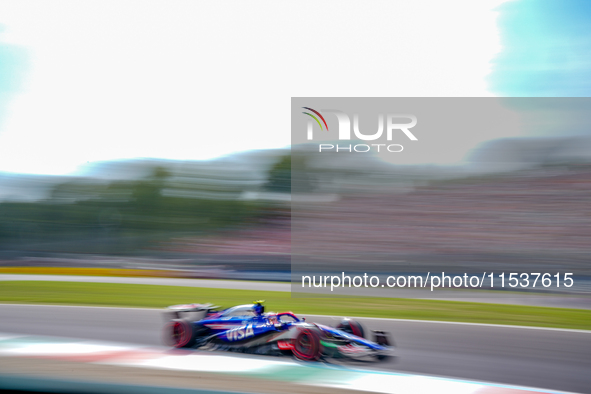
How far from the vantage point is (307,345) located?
3992 mm

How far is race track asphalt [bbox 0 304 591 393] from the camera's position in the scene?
4262 millimetres

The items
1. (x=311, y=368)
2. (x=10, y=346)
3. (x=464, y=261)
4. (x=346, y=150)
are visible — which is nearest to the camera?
(x=311, y=368)

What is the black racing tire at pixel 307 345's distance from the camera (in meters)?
3.93

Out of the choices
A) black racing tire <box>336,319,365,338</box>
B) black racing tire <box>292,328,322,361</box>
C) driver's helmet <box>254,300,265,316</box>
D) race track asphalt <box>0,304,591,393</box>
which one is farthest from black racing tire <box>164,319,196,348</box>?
black racing tire <box>336,319,365,338</box>

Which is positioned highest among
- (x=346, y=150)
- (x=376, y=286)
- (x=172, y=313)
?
(x=346, y=150)

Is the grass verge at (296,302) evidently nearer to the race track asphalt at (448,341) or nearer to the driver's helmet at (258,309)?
the race track asphalt at (448,341)

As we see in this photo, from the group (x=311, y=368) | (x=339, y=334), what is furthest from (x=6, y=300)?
(x=311, y=368)

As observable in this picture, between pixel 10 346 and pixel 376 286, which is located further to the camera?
pixel 376 286

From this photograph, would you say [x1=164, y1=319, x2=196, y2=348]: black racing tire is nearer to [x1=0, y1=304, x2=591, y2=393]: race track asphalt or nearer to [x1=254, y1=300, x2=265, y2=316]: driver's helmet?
[x1=254, y1=300, x2=265, y2=316]: driver's helmet

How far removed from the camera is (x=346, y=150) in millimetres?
14750

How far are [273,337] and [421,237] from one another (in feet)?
33.3

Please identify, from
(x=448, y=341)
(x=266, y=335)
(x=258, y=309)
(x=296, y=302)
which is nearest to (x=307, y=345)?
(x=266, y=335)

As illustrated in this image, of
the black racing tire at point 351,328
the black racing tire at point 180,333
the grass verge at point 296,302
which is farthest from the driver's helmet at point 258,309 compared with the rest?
the grass verge at point 296,302

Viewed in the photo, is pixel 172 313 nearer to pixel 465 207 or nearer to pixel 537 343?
pixel 537 343
